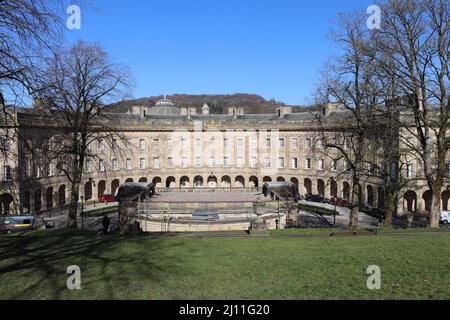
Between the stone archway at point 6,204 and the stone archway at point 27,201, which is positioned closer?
the stone archway at point 6,204

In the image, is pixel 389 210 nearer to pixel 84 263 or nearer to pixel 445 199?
pixel 84 263

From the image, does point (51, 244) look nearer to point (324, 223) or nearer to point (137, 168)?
point (324, 223)

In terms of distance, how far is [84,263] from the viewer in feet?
39.5

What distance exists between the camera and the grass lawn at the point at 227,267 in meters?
9.09

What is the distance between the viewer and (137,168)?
5834cm

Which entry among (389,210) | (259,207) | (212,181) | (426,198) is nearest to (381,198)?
(426,198)

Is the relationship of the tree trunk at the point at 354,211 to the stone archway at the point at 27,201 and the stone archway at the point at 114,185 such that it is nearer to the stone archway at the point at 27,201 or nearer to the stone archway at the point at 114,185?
the stone archway at the point at 27,201

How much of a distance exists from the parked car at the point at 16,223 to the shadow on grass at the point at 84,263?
12.7 meters

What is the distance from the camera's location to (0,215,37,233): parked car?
28.2m

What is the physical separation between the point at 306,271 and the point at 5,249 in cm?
1146

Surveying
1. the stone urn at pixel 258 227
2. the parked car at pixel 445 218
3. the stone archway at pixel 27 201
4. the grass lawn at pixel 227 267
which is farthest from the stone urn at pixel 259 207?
the stone archway at pixel 27 201

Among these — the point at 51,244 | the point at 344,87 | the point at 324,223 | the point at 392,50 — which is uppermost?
the point at 392,50

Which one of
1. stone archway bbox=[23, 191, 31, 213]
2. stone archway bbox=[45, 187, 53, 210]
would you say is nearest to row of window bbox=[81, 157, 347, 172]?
stone archway bbox=[45, 187, 53, 210]
